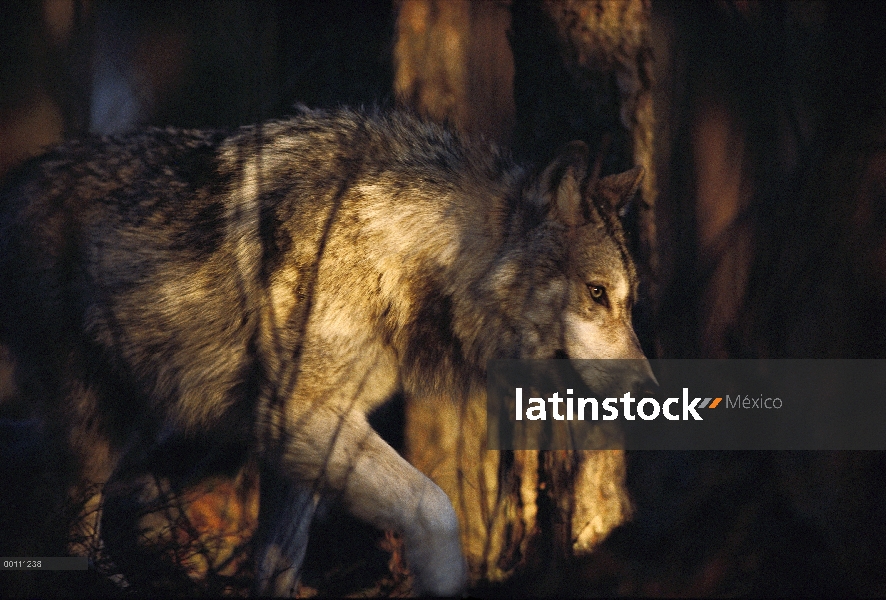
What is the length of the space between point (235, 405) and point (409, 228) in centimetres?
111

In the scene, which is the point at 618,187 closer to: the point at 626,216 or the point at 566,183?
the point at 566,183

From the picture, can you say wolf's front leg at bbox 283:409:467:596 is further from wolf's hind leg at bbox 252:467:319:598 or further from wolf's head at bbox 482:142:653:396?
wolf's head at bbox 482:142:653:396

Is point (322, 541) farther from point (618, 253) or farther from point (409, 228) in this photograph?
point (618, 253)

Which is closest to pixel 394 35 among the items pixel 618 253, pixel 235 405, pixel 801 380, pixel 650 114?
pixel 650 114

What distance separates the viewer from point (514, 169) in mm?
3074

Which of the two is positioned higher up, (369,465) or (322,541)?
(369,465)

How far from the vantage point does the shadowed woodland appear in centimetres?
287

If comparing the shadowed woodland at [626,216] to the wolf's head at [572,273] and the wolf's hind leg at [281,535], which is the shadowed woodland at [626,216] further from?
the wolf's head at [572,273]

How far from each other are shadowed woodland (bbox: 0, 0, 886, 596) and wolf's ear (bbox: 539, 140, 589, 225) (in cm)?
55

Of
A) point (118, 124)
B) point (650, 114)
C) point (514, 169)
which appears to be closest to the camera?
point (514, 169)

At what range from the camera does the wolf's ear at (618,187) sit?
9.62 ft

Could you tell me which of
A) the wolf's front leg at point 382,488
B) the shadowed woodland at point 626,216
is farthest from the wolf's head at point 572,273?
the wolf's front leg at point 382,488

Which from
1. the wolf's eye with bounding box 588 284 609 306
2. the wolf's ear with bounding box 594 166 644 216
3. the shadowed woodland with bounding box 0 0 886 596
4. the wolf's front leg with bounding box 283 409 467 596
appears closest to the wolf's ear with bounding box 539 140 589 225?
the wolf's ear with bounding box 594 166 644 216

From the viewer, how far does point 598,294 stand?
2.81 meters
